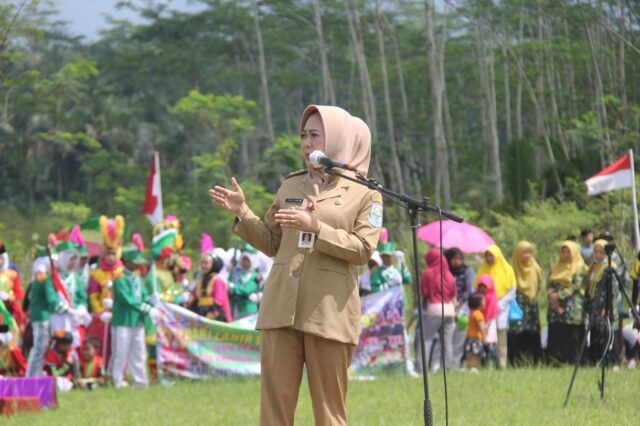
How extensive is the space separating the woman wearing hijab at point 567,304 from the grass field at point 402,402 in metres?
1.11

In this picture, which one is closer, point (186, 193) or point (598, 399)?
point (598, 399)

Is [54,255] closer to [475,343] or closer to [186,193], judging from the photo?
[475,343]

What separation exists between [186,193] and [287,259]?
41.2 m

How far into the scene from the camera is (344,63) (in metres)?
57.8

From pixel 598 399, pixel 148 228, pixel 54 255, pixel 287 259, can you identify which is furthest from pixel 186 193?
pixel 287 259

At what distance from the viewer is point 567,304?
47.1 feet

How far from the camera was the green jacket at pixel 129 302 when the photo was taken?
43.8 feet

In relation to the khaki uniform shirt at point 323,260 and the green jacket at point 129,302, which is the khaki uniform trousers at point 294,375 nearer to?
the khaki uniform shirt at point 323,260

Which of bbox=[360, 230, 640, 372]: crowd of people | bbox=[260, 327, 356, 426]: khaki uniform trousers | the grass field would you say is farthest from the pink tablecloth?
bbox=[260, 327, 356, 426]: khaki uniform trousers

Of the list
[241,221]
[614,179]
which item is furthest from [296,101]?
[241,221]

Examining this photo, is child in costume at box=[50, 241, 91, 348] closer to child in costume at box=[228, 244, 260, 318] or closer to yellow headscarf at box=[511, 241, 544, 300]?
child in costume at box=[228, 244, 260, 318]

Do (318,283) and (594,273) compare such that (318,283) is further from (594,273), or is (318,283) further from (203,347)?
(594,273)

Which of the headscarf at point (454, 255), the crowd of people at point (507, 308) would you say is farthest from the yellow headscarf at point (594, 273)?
the headscarf at point (454, 255)

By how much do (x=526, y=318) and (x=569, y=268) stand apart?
2.96 ft
